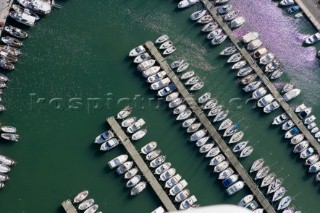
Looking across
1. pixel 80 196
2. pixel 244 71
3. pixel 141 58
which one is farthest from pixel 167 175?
pixel 244 71

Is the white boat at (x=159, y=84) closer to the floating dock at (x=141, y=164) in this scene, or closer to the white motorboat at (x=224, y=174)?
the floating dock at (x=141, y=164)

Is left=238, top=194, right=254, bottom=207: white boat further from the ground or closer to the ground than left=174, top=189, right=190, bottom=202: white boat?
closer to the ground

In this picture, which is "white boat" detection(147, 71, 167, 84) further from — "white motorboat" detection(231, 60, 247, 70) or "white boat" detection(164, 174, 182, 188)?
"white boat" detection(164, 174, 182, 188)

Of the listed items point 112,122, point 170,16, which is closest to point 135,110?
point 112,122

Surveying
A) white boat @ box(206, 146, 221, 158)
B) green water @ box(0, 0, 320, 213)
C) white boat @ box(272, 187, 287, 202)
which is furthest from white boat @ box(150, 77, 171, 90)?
white boat @ box(272, 187, 287, 202)

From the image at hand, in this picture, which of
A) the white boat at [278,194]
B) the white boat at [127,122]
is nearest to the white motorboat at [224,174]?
the white boat at [278,194]

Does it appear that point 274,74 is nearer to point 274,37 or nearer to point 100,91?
point 274,37
